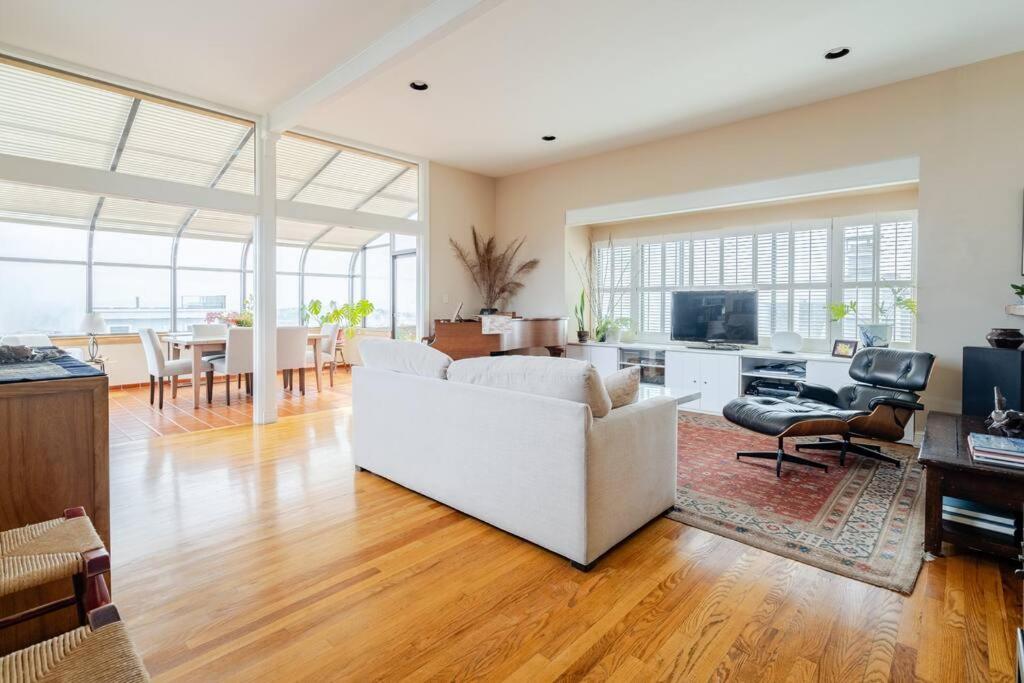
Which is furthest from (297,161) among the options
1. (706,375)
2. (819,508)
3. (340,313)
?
(819,508)

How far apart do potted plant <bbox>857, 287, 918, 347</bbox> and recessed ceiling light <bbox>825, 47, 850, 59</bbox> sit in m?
2.12

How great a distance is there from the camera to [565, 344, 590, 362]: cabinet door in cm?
627

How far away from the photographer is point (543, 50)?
3.62 meters

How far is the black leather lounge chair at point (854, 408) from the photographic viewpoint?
3195 mm

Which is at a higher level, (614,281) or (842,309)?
(614,281)

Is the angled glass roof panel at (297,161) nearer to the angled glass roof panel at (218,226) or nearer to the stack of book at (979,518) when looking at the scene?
the angled glass roof panel at (218,226)

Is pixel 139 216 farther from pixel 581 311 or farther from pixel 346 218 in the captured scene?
pixel 581 311

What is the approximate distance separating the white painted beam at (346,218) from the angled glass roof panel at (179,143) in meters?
0.73

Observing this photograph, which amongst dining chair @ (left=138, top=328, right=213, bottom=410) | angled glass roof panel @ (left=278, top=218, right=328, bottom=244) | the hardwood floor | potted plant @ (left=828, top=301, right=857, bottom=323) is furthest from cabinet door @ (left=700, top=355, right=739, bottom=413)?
angled glass roof panel @ (left=278, top=218, right=328, bottom=244)

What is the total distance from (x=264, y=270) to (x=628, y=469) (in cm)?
410

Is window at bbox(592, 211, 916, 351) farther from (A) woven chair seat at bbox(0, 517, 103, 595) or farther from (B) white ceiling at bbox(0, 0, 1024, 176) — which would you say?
(A) woven chair seat at bbox(0, 517, 103, 595)

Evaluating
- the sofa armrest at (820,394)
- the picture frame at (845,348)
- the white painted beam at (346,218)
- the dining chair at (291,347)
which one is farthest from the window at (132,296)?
the picture frame at (845,348)

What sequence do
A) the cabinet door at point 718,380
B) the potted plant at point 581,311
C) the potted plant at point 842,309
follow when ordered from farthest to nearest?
the potted plant at point 581,311
the cabinet door at point 718,380
the potted plant at point 842,309

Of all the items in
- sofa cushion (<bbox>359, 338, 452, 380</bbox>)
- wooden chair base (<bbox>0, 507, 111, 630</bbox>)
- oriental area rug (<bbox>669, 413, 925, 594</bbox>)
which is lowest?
oriental area rug (<bbox>669, 413, 925, 594</bbox>)
